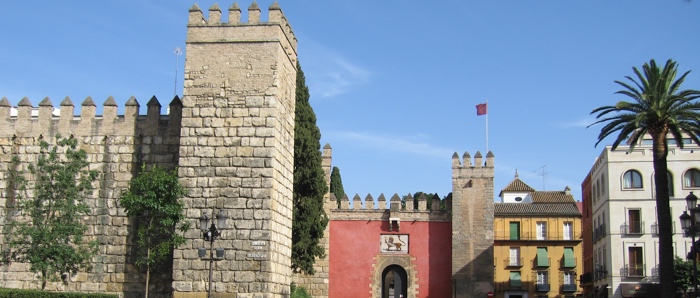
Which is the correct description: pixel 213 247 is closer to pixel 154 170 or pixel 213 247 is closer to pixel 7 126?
pixel 154 170

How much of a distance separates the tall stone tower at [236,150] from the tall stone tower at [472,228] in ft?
47.4

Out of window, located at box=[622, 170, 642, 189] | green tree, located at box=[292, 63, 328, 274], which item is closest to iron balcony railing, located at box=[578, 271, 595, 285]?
window, located at box=[622, 170, 642, 189]

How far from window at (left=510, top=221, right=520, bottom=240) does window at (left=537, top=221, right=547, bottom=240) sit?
1052 mm

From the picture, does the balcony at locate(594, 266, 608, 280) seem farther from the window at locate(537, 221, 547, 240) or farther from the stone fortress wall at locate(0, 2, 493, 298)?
the stone fortress wall at locate(0, 2, 493, 298)

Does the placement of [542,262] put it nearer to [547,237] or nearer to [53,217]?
[547,237]

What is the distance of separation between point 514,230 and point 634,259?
1161 cm

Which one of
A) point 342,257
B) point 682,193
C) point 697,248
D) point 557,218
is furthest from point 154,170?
point 557,218

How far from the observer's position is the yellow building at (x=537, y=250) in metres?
41.9

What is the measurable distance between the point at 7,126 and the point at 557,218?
3101 cm

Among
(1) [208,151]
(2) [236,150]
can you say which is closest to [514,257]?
(2) [236,150]

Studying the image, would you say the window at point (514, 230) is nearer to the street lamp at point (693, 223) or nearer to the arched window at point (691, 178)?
the arched window at point (691, 178)

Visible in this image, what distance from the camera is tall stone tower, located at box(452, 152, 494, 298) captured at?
31.1m

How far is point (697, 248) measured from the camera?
16156 millimetres

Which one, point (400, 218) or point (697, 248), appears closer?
point (697, 248)
